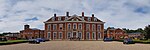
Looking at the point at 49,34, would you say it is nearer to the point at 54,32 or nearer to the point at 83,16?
the point at 54,32

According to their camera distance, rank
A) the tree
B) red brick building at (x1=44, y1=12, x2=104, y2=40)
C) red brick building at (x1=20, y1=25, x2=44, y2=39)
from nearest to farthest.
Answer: the tree < red brick building at (x1=44, y1=12, x2=104, y2=40) < red brick building at (x1=20, y1=25, x2=44, y2=39)

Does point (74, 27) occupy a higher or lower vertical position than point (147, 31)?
higher

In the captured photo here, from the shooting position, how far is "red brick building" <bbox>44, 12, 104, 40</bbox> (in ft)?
266

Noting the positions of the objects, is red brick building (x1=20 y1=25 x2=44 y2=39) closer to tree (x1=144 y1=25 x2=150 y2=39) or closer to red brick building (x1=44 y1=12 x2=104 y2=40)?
red brick building (x1=44 y1=12 x2=104 y2=40)

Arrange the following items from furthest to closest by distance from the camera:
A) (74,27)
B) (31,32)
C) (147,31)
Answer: (31,32)
(74,27)
(147,31)

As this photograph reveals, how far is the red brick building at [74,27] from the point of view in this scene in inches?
3196

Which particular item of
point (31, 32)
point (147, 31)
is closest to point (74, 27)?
point (31, 32)

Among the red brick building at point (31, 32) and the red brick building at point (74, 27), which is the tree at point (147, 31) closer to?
the red brick building at point (74, 27)

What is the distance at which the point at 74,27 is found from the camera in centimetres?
8156

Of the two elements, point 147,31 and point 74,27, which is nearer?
point 147,31

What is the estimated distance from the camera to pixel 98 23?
83750 millimetres

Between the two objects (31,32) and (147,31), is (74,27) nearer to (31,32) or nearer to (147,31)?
(31,32)

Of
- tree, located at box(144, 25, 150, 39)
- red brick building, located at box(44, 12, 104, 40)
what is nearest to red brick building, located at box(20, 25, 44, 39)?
red brick building, located at box(44, 12, 104, 40)

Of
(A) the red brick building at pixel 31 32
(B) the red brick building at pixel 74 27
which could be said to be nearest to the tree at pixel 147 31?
(B) the red brick building at pixel 74 27
